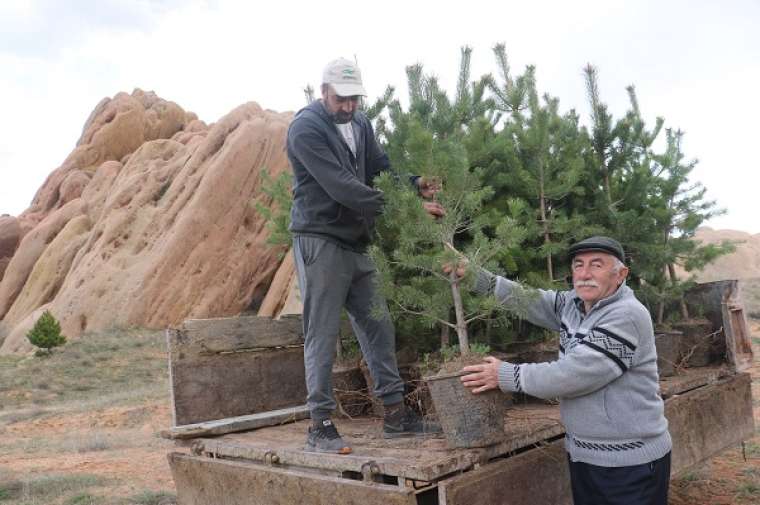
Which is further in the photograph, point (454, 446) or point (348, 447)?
point (348, 447)

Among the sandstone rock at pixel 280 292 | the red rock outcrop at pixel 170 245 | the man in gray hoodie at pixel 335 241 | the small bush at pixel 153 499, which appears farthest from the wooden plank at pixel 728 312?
the red rock outcrop at pixel 170 245

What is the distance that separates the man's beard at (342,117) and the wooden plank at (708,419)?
222 cm

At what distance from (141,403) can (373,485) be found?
970 cm

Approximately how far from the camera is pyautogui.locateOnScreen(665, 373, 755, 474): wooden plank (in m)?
3.73

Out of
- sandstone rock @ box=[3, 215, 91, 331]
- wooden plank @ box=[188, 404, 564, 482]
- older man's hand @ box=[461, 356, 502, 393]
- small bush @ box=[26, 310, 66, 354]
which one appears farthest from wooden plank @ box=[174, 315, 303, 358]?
sandstone rock @ box=[3, 215, 91, 331]

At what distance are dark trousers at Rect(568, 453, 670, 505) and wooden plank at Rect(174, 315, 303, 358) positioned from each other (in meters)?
2.33

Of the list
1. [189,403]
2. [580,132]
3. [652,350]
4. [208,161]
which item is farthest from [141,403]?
[208,161]

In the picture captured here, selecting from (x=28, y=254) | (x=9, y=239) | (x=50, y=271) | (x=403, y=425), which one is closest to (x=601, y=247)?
(x=403, y=425)

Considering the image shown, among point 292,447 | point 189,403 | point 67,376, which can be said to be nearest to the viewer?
point 292,447

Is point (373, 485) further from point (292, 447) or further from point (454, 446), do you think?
point (292, 447)

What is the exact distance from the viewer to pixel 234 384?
420 centimetres

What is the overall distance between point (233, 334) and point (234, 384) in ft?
0.98

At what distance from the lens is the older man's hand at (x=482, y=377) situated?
2.59 m

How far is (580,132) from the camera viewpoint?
5234mm
